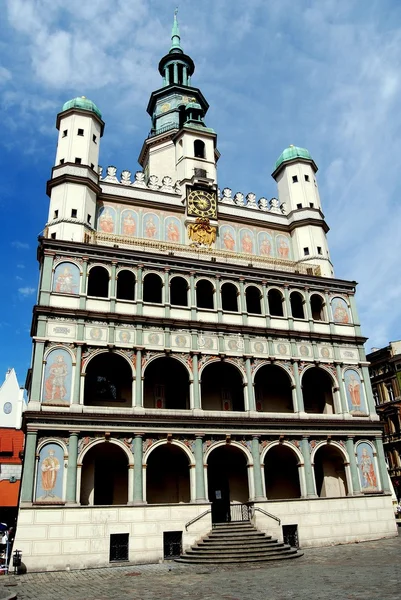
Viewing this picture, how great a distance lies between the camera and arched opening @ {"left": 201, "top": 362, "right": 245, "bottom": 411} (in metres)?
30.5

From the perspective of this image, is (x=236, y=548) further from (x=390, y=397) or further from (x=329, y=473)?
(x=390, y=397)

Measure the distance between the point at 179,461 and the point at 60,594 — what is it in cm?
1315

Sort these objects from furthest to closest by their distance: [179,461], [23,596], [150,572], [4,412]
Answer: [4,412]
[179,461]
[150,572]
[23,596]

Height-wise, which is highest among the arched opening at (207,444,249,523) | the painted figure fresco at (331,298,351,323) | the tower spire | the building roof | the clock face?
the tower spire

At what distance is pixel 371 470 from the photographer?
29859 millimetres

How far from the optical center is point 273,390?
32031mm

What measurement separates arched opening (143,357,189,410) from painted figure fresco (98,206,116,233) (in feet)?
32.2

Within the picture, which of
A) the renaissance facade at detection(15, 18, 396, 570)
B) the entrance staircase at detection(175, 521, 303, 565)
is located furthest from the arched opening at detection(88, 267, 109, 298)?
→ the entrance staircase at detection(175, 521, 303, 565)

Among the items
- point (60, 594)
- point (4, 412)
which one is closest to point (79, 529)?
point (60, 594)

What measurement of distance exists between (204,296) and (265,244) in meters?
7.45

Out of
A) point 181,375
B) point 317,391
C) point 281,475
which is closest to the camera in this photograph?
point 181,375

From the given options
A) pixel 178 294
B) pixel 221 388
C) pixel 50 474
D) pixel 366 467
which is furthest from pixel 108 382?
pixel 366 467

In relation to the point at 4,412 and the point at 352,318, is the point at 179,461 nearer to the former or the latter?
the point at 352,318

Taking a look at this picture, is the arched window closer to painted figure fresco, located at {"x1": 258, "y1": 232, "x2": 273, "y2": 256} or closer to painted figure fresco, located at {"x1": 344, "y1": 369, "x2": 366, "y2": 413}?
painted figure fresco, located at {"x1": 258, "y1": 232, "x2": 273, "y2": 256}
